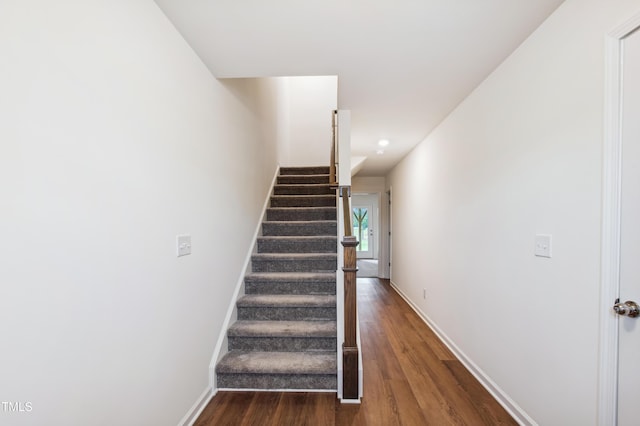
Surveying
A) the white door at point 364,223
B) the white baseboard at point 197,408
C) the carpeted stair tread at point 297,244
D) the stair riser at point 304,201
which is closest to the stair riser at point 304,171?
the stair riser at point 304,201

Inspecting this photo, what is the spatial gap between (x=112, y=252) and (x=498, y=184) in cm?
234

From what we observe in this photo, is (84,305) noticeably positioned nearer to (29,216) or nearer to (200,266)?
(29,216)

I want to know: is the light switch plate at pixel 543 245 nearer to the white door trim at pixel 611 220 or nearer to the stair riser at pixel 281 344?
the white door trim at pixel 611 220

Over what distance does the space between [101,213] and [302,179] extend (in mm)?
3508

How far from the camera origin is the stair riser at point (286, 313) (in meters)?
2.53

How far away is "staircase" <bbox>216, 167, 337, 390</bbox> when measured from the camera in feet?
6.91

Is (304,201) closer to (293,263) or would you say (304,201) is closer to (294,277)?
Answer: (293,263)

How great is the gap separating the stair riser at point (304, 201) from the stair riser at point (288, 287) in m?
1.46

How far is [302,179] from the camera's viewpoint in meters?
4.53

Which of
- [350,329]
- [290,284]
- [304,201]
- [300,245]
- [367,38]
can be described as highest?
[367,38]

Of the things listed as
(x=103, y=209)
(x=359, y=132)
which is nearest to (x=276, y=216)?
(x=359, y=132)

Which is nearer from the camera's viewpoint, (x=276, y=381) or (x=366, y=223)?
(x=276, y=381)

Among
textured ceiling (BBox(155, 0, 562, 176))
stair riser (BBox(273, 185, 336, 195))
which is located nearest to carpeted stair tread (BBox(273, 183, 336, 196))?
stair riser (BBox(273, 185, 336, 195))

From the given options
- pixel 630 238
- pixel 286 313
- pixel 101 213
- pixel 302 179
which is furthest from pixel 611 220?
pixel 302 179
